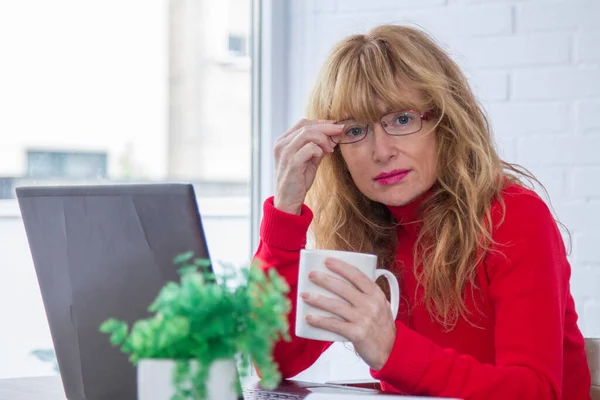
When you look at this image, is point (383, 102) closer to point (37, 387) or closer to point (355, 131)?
point (355, 131)

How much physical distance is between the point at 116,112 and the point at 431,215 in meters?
→ 0.96

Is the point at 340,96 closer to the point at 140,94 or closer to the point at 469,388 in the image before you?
the point at 469,388

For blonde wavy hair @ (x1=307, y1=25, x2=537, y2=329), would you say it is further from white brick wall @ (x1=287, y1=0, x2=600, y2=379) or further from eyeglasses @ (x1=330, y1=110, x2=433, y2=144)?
white brick wall @ (x1=287, y1=0, x2=600, y2=379)

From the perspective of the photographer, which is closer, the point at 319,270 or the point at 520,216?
the point at 319,270

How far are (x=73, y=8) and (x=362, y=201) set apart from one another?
2.85 feet

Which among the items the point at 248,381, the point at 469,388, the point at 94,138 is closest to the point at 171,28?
the point at 94,138

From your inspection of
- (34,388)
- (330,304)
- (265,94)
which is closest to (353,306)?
(330,304)

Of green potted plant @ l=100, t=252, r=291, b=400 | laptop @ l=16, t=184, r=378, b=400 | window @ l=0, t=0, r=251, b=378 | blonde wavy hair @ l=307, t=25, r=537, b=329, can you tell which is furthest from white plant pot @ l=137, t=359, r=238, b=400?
window @ l=0, t=0, r=251, b=378

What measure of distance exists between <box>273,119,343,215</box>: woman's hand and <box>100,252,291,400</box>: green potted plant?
2.42 ft

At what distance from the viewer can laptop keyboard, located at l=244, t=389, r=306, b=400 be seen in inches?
41.9

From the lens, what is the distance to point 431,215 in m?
1.39

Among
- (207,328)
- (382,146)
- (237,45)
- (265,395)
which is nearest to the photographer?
(207,328)

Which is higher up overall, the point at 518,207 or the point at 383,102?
the point at 383,102

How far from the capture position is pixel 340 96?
1.39 metres
